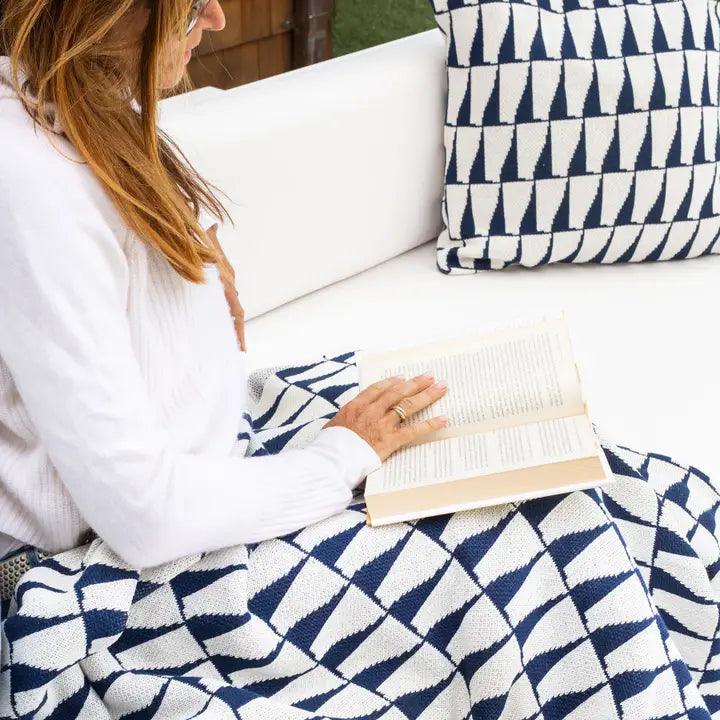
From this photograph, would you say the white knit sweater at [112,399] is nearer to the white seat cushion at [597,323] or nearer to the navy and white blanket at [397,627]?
the navy and white blanket at [397,627]

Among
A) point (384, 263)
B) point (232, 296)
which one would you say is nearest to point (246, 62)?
point (384, 263)

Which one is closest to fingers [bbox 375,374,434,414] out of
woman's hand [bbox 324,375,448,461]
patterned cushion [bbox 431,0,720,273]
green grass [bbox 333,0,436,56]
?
woman's hand [bbox 324,375,448,461]

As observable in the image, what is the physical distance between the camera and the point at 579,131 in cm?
158

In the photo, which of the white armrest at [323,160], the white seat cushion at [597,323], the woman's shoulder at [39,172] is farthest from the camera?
the white armrest at [323,160]

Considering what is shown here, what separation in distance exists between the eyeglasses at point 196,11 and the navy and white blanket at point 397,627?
43 centimetres

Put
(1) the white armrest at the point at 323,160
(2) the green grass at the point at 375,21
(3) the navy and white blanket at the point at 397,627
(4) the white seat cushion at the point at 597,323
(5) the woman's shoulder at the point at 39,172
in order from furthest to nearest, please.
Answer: (2) the green grass at the point at 375,21 < (1) the white armrest at the point at 323,160 < (4) the white seat cushion at the point at 597,323 < (3) the navy and white blanket at the point at 397,627 < (5) the woman's shoulder at the point at 39,172

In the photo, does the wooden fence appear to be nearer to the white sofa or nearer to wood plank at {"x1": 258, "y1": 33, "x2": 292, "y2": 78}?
wood plank at {"x1": 258, "y1": 33, "x2": 292, "y2": 78}

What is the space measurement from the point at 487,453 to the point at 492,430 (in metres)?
0.06

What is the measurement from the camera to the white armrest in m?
1.46

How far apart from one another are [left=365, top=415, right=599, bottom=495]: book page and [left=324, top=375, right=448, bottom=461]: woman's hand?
0.6 inches

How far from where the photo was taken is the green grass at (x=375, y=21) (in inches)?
103

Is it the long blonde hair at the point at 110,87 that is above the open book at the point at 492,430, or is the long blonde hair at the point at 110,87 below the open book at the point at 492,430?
above

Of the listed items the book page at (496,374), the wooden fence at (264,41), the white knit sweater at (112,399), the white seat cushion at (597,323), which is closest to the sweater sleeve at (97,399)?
the white knit sweater at (112,399)

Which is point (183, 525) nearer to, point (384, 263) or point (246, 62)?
point (384, 263)
